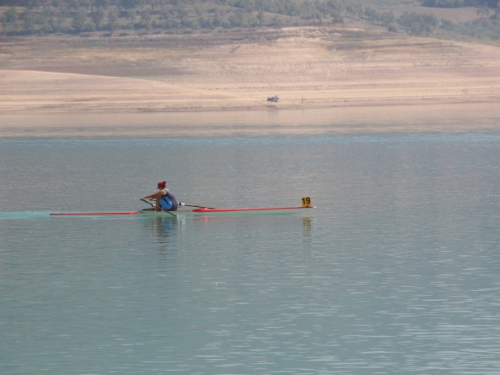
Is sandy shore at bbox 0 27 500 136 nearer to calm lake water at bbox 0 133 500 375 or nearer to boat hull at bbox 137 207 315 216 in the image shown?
calm lake water at bbox 0 133 500 375

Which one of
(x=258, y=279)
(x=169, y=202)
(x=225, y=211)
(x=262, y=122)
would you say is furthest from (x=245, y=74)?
(x=258, y=279)

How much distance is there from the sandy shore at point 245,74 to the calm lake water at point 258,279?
60.2 metres

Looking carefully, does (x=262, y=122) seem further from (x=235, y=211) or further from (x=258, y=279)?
(x=258, y=279)

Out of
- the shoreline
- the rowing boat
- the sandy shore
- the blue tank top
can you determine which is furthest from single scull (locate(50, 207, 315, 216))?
the sandy shore

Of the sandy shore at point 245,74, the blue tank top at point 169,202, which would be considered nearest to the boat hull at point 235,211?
the blue tank top at point 169,202

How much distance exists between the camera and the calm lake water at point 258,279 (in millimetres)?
19188

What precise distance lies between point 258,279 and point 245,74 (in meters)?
123

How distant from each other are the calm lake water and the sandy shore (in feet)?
197

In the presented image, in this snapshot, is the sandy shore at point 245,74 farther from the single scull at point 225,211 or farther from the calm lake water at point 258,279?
the single scull at point 225,211

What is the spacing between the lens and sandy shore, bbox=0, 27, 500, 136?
4798 inches

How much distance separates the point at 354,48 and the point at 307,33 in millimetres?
12451

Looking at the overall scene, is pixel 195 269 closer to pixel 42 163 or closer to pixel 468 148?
pixel 42 163

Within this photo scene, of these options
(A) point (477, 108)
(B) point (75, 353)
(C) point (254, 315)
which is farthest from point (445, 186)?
(A) point (477, 108)

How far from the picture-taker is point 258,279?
83.1 ft
